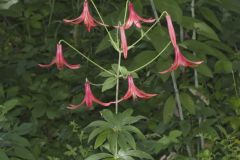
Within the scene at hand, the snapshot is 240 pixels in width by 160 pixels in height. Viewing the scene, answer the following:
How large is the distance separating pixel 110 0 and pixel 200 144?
1074 mm

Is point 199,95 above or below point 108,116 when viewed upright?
below

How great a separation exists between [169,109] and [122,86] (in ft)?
1.96

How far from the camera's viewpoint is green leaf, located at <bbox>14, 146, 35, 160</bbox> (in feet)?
8.12

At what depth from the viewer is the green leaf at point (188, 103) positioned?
8.78ft

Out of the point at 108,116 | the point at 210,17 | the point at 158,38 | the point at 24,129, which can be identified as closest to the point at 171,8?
the point at 158,38

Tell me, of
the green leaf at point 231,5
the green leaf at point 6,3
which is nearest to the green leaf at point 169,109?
the green leaf at point 231,5

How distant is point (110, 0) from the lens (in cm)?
350

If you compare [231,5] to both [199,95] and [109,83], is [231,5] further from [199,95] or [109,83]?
[109,83]

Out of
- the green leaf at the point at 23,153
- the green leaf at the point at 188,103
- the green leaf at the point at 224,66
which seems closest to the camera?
the green leaf at the point at 23,153

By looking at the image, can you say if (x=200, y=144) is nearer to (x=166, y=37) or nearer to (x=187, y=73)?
(x=187, y=73)

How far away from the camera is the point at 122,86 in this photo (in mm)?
3270

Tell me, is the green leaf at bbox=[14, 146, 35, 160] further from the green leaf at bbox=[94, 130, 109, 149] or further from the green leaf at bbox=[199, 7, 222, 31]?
the green leaf at bbox=[199, 7, 222, 31]

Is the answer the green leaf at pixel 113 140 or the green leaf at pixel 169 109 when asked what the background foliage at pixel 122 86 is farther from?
the green leaf at pixel 113 140

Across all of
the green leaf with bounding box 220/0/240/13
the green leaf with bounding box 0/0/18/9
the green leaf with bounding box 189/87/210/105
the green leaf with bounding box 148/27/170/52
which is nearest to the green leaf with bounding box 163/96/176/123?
the green leaf with bounding box 189/87/210/105
